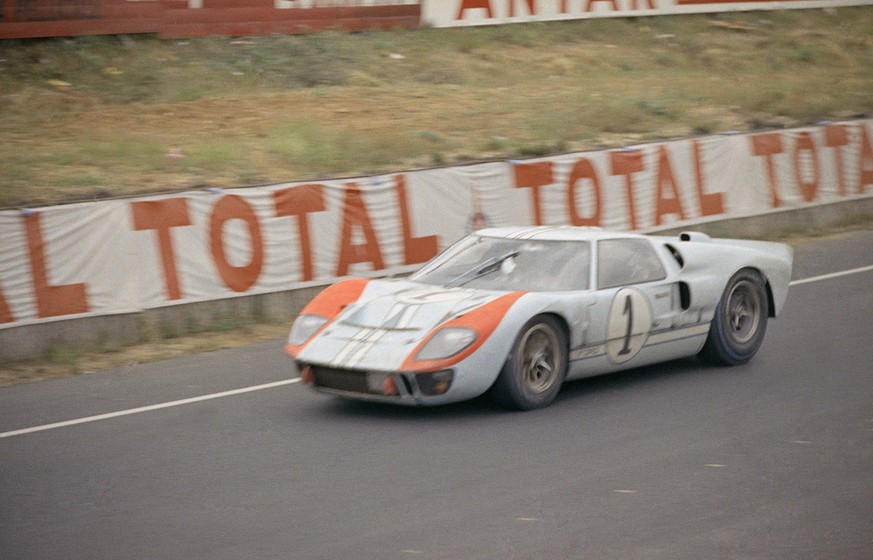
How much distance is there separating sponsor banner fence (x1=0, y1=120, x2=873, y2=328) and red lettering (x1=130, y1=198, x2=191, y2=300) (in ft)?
0.04

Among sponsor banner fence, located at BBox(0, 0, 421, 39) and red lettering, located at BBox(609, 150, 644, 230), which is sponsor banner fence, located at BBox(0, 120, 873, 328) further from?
sponsor banner fence, located at BBox(0, 0, 421, 39)

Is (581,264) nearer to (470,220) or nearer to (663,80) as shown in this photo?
(470,220)

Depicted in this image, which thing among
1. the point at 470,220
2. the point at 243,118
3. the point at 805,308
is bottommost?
the point at 805,308

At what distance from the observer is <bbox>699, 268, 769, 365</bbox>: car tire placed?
9.92 m

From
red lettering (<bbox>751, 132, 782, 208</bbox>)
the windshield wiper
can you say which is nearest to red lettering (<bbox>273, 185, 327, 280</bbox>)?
the windshield wiper

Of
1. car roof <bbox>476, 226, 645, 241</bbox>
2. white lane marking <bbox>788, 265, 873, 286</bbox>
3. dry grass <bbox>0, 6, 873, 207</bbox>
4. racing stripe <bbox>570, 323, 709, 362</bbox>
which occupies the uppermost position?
dry grass <bbox>0, 6, 873, 207</bbox>

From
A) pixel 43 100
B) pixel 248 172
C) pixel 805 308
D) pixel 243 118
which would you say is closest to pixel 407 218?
pixel 248 172

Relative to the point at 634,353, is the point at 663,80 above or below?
above

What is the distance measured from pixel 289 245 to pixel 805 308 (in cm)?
530

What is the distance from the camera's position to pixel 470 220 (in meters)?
14.5

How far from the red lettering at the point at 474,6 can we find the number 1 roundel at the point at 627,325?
19.6 meters

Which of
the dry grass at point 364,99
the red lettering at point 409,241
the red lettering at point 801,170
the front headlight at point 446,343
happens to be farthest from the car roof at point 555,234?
the red lettering at point 801,170

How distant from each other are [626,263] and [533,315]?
132 cm

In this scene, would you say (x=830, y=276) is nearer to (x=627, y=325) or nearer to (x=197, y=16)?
(x=627, y=325)
